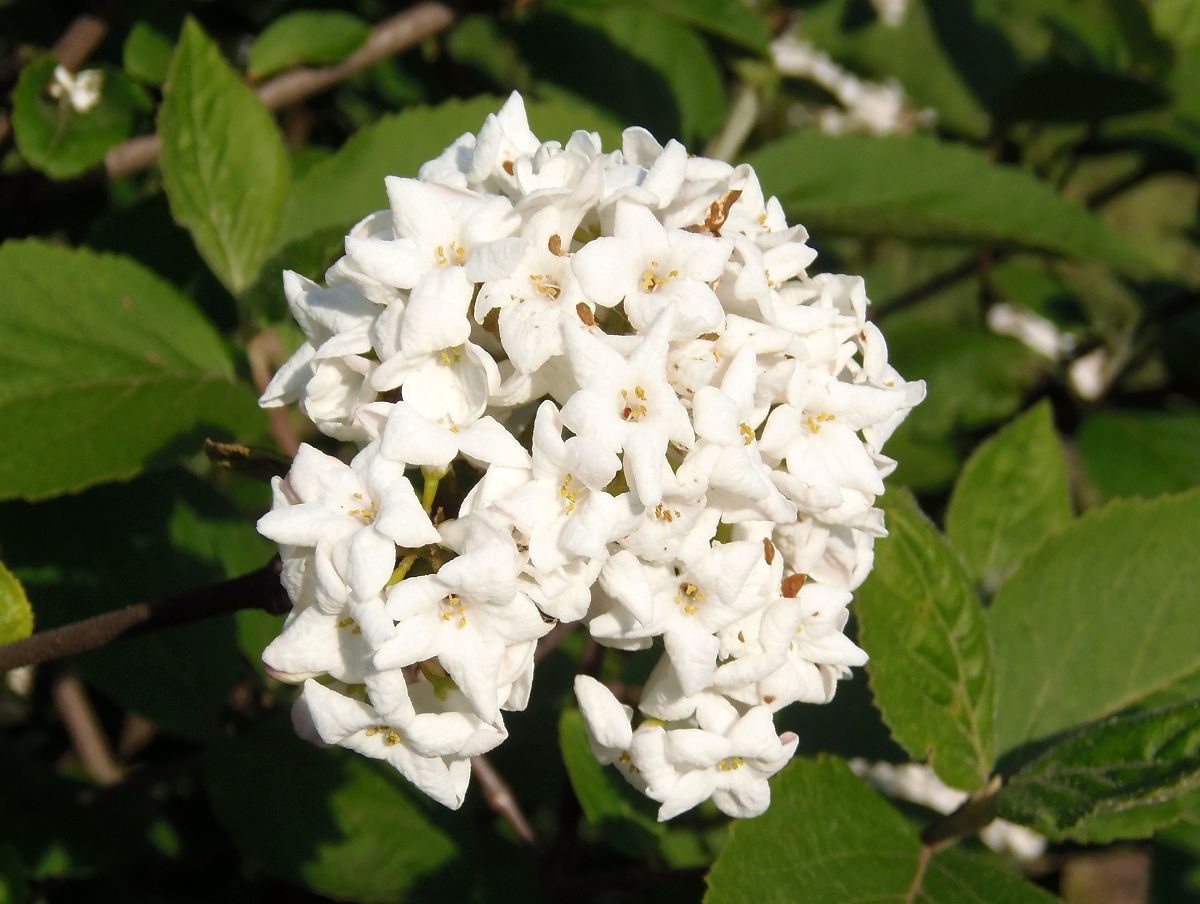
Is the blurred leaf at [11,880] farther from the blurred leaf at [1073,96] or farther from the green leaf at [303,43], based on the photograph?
the blurred leaf at [1073,96]

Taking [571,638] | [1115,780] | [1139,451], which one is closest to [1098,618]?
[1115,780]

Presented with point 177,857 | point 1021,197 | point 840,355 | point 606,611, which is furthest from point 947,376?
point 177,857

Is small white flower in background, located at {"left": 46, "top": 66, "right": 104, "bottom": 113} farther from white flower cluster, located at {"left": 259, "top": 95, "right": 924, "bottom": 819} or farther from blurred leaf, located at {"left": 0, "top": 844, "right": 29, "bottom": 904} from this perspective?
blurred leaf, located at {"left": 0, "top": 844, "right": 29, "bottom": 904}

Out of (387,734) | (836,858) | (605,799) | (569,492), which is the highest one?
(569,492)

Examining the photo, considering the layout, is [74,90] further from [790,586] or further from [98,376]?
[790,586]

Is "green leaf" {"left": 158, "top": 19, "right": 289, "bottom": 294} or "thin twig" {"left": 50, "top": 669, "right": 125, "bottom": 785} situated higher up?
"green leaf" {"left": 158, "top": 19, "right": 289, "bottom": 294}

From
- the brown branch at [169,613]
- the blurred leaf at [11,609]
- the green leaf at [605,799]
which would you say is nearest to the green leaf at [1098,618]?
the green leaf at [605,799]

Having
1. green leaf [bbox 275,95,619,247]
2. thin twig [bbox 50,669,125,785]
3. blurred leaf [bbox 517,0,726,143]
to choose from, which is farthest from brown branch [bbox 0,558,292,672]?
blurred leaf [bbox 517,0,726,143]
